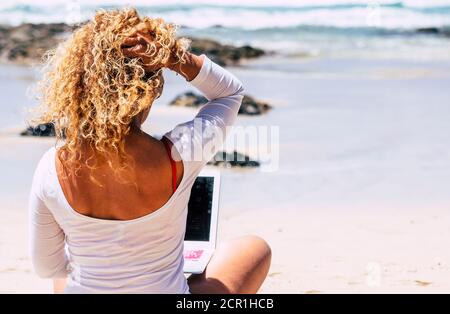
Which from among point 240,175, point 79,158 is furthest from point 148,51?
point 240,175

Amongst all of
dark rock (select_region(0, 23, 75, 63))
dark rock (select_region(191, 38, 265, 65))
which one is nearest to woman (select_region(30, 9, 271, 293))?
dark rock (select_region(0, 23, 75, 63))

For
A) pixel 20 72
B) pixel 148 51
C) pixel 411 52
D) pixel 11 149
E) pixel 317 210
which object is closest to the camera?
pixel 148 51

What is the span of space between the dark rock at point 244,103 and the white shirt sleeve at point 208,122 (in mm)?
6002

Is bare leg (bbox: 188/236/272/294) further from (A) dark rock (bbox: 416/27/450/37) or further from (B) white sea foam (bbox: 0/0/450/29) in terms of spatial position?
(B) white sea foam (bbox: 0/0/450/29)

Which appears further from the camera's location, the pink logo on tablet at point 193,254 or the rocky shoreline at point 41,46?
the rocky shoreline at point 41,46

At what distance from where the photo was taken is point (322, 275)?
160 inches

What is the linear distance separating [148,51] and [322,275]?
2303 millimetres

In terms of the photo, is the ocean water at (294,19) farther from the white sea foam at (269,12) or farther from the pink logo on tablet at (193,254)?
the pink logo on tablet at (193,254)

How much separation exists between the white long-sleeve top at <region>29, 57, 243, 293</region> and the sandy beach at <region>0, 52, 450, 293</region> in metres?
1.70

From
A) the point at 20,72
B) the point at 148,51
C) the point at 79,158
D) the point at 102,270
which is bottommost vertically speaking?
the point at 20,72

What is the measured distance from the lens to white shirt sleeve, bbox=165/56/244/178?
2.16 m

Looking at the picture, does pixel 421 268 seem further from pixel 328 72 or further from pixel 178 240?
pixel 328 72

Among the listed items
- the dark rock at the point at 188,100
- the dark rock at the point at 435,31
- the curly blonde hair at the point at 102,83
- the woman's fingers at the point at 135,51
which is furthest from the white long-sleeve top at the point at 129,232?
the dark rock at the point at 435,31

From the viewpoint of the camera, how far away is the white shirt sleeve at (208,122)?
2164 millimetres
